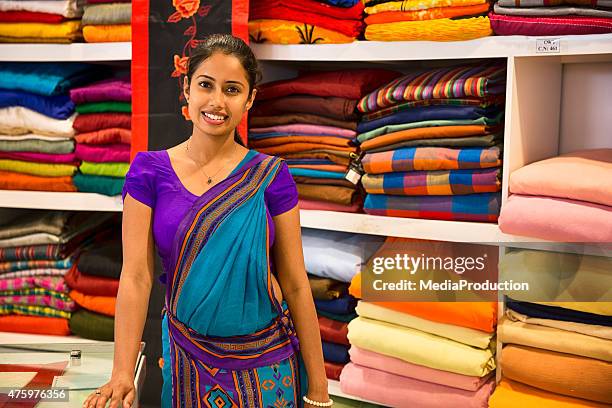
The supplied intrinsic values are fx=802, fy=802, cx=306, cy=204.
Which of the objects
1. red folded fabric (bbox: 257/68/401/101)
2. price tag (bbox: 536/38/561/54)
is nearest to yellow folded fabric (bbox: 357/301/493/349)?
red folded fabric (bbox: 257/68/401/101)

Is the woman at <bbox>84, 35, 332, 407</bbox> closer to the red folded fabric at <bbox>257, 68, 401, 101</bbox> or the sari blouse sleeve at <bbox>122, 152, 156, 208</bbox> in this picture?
the sari blouse sleeve at <bbox>122, 152, 156, 208</bbox>

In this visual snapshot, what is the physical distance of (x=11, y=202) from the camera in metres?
2.63

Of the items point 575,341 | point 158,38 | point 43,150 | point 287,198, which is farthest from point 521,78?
point 43,150

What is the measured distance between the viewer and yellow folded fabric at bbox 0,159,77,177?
264 centimetres

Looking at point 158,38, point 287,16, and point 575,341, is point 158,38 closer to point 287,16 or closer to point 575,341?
point 287,16

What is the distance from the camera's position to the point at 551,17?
6.19 ft

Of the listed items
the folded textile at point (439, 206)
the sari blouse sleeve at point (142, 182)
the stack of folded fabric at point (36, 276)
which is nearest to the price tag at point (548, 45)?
the folded textile at point (439, 206)

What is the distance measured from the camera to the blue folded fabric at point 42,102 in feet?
8.63

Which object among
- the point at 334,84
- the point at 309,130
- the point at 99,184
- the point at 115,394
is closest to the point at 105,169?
the point at 99,184

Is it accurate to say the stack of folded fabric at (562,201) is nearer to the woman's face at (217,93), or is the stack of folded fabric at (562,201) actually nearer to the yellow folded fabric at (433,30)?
the yellow folded fabric at (433,30)

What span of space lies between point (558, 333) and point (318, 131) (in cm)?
87

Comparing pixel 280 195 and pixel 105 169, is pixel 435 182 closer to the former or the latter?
pixel 280 195

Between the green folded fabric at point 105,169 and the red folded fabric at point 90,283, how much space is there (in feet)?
1.15

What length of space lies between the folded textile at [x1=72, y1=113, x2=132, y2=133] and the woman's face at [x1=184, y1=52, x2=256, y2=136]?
1.12 m
